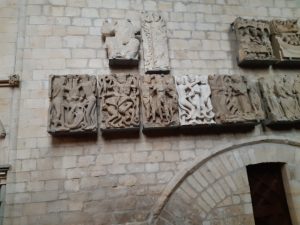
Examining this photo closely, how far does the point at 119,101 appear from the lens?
4.26 meters

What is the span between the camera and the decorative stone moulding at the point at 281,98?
452cm

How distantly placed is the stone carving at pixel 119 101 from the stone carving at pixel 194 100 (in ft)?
2.10

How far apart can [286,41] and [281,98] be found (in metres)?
1.07

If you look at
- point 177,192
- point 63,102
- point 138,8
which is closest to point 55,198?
point 63,102

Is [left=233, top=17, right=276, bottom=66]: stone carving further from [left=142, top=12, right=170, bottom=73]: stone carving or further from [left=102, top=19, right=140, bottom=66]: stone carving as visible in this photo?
[left=102, top=19, right=140, bottom=66]: stone carving

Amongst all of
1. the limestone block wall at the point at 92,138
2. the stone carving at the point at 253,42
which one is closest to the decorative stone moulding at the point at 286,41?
the stone carving at the point at 253,42

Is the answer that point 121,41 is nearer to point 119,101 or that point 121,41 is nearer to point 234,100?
point 119,101

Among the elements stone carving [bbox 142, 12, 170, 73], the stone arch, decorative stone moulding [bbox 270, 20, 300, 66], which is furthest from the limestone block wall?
decorative stone moulding [bbox 270, 20, 300, 66]

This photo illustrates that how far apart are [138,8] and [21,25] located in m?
1.82

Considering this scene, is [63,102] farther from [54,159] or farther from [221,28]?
[221,28]

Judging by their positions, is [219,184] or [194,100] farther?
[194,100]

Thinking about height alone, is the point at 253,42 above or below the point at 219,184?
above

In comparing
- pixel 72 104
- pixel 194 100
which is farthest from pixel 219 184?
pixel 72 104

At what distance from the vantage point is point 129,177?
405cm
